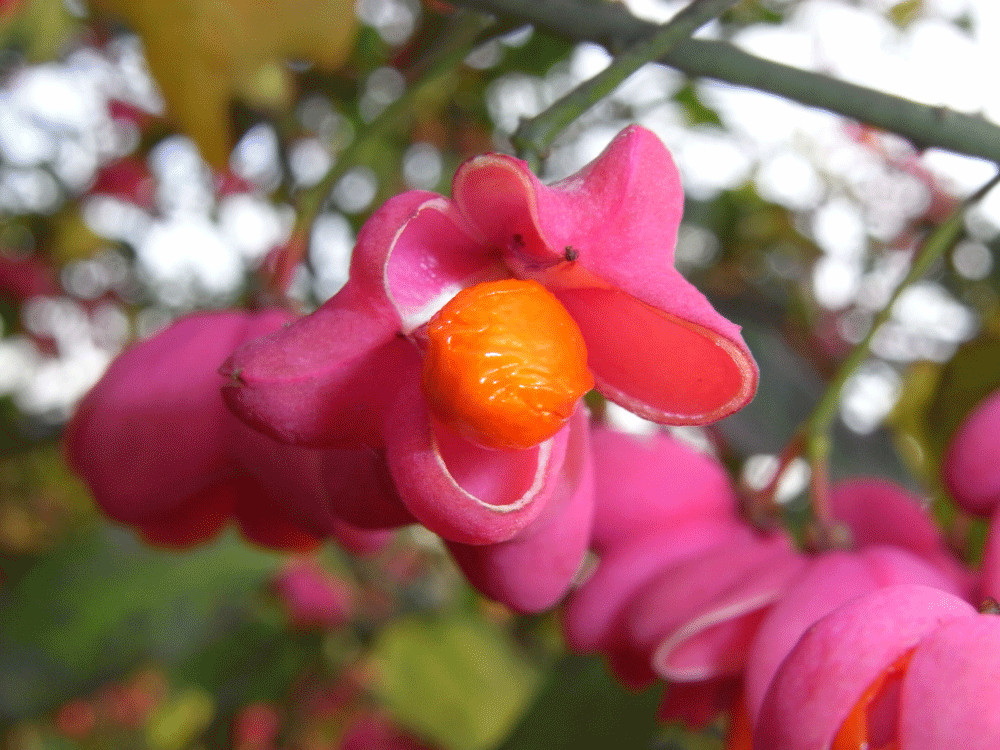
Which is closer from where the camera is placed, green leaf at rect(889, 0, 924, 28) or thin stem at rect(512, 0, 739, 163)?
thin stem at rect(512, 0, 739, 163)

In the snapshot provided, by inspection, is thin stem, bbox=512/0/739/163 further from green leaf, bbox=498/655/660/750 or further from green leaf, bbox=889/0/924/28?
green leaf, bbox=889/0/924/28

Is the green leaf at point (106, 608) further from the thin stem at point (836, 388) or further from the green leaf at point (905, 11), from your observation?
the green leaf at point (905, 11)

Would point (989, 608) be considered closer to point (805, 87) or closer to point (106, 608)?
point (805, 87)

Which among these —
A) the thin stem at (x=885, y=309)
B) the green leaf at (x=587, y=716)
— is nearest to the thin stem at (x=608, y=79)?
the thin stem at (x=885, y=309)

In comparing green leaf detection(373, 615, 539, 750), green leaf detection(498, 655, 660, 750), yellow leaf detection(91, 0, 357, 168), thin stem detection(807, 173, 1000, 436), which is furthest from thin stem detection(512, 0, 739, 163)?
green leaf detection(373, 615, 539, 750)

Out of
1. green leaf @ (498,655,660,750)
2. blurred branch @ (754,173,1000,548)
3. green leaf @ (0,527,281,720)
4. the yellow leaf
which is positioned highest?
the yellow leaf

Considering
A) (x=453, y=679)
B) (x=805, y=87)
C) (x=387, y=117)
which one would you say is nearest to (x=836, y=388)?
(x=805, y=87)
